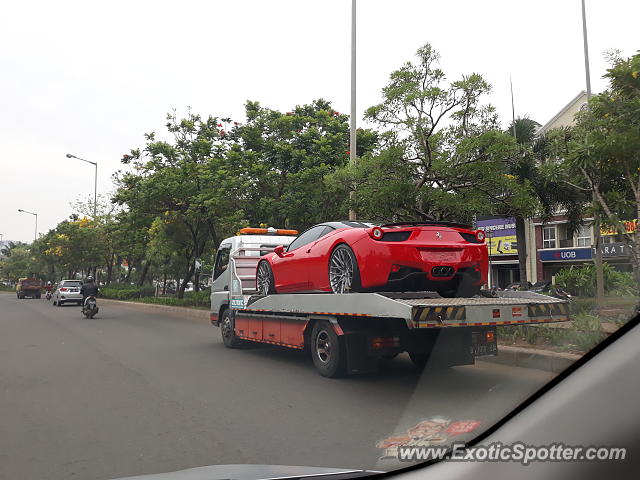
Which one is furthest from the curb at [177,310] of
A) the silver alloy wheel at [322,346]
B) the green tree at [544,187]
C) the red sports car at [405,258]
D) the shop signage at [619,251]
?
the shop signage at [619,251]

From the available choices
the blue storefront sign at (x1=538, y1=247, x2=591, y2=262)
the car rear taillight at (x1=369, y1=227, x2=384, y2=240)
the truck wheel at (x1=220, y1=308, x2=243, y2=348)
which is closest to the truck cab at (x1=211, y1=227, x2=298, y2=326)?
the truck wheel at (x1=220, y1=308, x2=243, y2=348)

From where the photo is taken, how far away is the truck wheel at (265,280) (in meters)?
9.17

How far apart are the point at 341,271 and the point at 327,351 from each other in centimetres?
113

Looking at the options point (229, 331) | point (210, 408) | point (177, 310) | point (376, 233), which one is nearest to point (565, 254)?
point (177, 310)

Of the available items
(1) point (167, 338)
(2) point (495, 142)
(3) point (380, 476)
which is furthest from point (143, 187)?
(3) point (380, 476)

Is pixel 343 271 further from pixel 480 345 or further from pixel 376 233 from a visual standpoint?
pixel 480 345

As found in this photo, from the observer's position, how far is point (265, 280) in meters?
9.42

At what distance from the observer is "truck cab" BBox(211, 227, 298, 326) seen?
10797 millimetres

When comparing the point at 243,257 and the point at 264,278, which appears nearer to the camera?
the point at 264,278

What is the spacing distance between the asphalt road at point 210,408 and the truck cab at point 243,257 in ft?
5.15

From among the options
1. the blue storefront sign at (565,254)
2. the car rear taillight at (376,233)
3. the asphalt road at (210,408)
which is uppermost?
the blue storefront sign at (565,254)

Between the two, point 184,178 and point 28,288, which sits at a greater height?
point 184,178

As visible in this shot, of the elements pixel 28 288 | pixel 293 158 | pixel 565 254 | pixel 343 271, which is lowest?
pixel 28 288

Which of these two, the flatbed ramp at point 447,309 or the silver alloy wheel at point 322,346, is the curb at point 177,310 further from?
the flatbed ramp at point 447,309
